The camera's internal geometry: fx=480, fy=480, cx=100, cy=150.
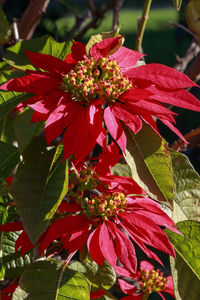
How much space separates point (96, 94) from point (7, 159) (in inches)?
8.1

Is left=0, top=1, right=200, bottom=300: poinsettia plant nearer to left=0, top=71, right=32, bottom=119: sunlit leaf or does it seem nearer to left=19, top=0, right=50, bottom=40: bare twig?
left=0, top=71, right=32, bottom=119: sunlit leaf

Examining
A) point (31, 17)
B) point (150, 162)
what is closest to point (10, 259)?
point (150, 162)

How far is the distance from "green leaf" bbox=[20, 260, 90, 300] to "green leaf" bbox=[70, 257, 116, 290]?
8cm

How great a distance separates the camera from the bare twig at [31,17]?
1.01 meters

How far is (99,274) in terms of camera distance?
0.76m

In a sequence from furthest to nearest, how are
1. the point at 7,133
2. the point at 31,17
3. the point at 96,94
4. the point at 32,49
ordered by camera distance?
the point at 31,17
the point at 7,133
the point at 32,49
the point at 96,94

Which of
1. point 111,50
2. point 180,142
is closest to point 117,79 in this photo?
point 111,50

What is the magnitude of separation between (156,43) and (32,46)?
4304mm

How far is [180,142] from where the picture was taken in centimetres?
83

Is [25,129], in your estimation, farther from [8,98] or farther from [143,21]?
[143,21]

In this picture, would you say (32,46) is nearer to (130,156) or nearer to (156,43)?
(130,156)

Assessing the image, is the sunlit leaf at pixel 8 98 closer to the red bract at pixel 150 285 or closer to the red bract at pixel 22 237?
the red bract at pixel 22 237

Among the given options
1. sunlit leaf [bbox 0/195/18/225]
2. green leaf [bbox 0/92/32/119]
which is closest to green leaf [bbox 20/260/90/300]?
sunlit leaf [bbox 0/195/18/225]

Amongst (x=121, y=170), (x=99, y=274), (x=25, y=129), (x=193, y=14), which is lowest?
(x=99, y=274)
